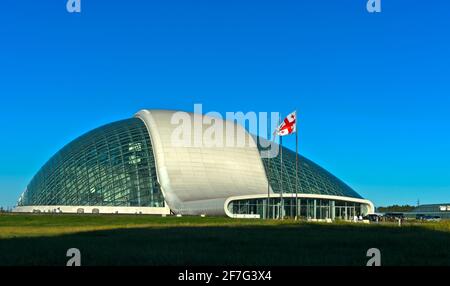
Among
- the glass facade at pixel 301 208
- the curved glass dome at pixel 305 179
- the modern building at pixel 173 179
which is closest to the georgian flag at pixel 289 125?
the modern building at pixel 173 179

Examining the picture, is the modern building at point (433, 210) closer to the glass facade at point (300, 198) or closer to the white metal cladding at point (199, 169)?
the glass facade at point (300, 198)

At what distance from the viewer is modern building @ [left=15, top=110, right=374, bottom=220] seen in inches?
3174

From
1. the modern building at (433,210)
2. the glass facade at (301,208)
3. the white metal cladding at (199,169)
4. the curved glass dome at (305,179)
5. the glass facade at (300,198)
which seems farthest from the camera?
the modern building at (433,210)

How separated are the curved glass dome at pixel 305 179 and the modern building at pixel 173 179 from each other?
6.2 inches

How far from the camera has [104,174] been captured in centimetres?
8431

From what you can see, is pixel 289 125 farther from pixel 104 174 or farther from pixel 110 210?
pixel 104 174

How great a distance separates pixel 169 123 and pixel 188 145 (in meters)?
5.25

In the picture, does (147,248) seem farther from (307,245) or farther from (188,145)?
(188,145)

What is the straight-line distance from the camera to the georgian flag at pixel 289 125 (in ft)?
207

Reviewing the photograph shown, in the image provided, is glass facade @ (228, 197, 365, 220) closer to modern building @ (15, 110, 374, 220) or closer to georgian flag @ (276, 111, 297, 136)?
modern building @ (15, 110, 374, 220)

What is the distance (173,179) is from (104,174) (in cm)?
995

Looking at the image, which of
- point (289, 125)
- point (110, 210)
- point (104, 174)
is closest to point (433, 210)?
point (104, 174)
